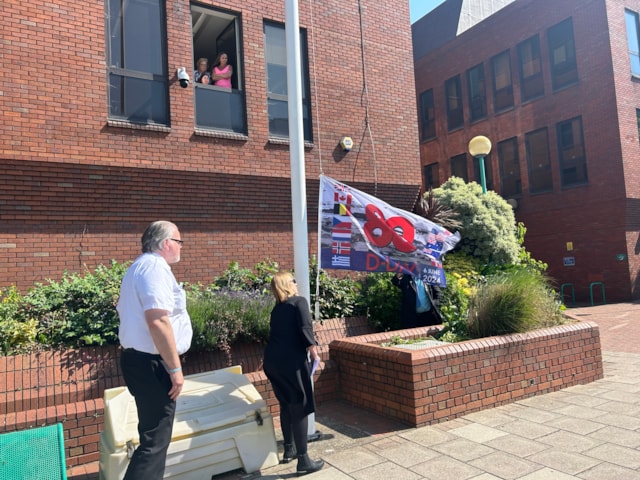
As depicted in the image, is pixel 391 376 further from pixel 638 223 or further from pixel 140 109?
pixel 638 223

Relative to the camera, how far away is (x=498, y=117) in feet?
70.1

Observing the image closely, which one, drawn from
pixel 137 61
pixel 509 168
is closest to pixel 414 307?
pixel 137 61

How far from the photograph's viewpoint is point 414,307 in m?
7.13

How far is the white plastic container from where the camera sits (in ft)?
12.2

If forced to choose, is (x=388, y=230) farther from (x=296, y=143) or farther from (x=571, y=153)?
(x=571, y=153)

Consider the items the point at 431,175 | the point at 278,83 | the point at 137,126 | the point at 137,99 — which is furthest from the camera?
the point at 431,175

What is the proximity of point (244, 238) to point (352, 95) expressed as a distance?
3633 mm

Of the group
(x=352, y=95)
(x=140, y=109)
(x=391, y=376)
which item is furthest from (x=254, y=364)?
(x=352, y=95)

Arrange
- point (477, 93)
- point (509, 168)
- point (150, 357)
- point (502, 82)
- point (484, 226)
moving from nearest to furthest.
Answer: point (150, 357), point (484, 226), point (509, 168), point (502, 82), point (477, 93)

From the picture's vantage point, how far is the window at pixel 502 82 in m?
21.0

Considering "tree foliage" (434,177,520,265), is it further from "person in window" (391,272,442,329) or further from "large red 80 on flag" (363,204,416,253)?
"large red 80 on flag" (363,204,416,253)

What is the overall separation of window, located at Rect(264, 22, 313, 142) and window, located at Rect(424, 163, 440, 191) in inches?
620

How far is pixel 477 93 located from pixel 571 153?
18.0 ft

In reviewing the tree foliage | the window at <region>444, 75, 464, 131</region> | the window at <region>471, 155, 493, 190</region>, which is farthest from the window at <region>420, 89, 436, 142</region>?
the tree foliage
